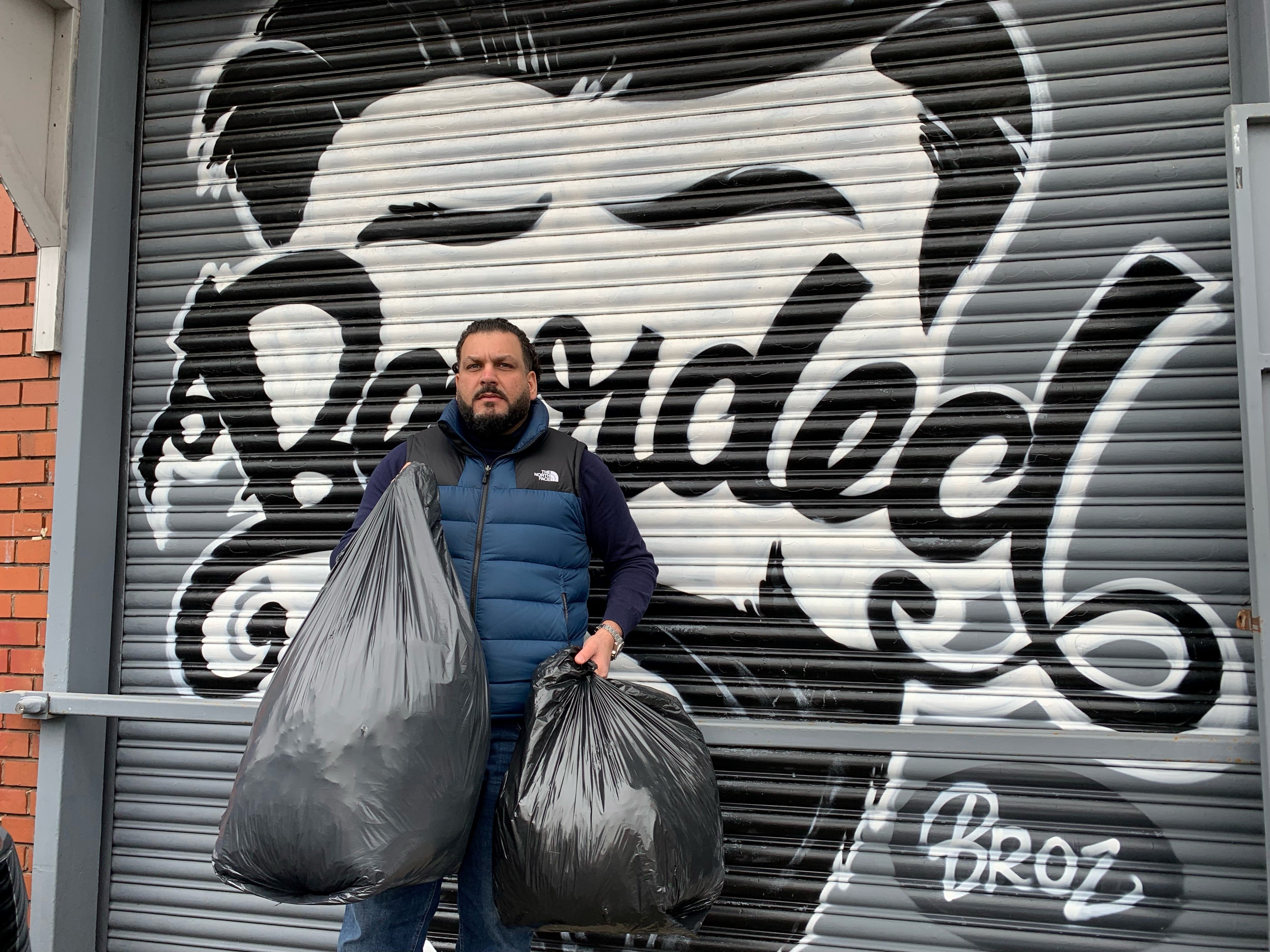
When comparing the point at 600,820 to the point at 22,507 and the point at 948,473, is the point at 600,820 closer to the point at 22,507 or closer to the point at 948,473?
the point at 948,473

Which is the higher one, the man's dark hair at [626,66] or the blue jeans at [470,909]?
the man's dark hair at [626,66]

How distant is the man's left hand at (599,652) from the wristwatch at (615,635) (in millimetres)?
11

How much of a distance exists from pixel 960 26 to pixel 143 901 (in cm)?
412

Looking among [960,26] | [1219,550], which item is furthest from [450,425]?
[1219,550]

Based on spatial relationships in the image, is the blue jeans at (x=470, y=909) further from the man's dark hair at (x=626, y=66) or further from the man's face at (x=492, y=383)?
the man's dark hair at (x=626, y=66)

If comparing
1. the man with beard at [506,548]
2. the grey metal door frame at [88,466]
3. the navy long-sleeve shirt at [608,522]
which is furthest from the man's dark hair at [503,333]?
the grey metal door frame at [88,466]

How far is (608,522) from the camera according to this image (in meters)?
2.41

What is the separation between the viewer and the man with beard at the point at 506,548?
2.16 meters

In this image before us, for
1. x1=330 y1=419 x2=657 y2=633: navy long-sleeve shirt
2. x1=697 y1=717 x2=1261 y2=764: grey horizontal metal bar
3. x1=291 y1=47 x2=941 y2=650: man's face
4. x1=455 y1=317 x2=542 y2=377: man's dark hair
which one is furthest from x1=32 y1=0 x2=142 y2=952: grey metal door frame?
x1=697 y1=717 x2=1261 y2=764: grey horizontal metal bar

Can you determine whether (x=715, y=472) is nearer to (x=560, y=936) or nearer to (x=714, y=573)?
(x=714, y=573)

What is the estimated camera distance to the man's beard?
2.29 m

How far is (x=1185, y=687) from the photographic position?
2.48 meters

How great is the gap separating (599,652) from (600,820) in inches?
16.0

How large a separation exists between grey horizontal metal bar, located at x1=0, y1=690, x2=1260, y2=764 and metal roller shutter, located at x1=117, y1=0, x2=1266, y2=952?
0.21ft
